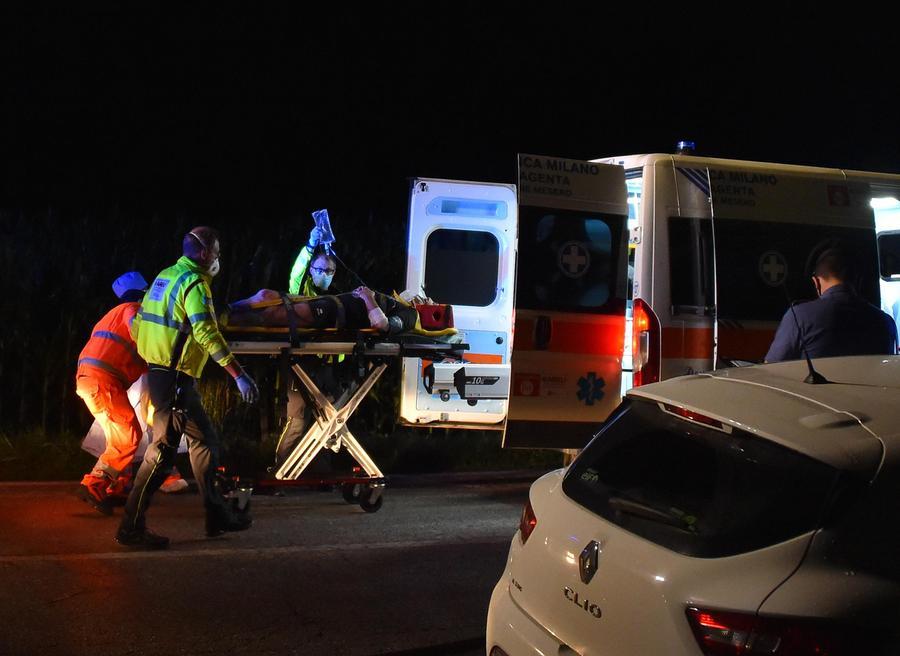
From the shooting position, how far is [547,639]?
11.1ft

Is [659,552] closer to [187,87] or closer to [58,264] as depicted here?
[58,264]

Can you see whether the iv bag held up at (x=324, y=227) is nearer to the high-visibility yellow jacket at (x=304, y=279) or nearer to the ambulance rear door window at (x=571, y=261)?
the high-visibility yellow jacket at (x=304, y=279)

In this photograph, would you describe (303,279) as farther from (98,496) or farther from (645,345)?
(645,345)

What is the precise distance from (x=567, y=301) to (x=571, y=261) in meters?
0.27

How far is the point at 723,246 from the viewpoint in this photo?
7.68m

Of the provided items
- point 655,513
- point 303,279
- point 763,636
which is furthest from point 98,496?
point 763,636

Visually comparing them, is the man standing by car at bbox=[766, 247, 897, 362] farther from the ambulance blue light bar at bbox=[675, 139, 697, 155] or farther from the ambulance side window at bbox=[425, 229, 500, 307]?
the ambulance side window at bbox=[425, 229, 500, 307]

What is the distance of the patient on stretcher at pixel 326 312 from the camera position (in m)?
7.56

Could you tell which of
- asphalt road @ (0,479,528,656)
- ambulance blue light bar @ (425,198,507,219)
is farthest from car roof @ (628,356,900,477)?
ambulance blue light bar @ (425,198,507,219)

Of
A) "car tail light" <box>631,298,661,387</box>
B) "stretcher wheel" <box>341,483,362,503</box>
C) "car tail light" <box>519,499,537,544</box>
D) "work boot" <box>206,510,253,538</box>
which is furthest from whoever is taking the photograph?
"stretcher wheel" <box>341,483,362,503</box>

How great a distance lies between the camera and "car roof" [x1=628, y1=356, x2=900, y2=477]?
2883 mm

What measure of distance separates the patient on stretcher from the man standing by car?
122 inches

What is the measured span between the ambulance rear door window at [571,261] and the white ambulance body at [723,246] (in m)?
0.16

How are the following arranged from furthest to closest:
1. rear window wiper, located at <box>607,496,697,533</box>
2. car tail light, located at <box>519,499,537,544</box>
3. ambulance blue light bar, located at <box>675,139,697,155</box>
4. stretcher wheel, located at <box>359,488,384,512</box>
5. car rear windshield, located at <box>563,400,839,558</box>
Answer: ambulance blue light bar, located at <box>675,139,697,155</box>
stretcher wheel, located at <box>359,488,384,512</box>
car tail light, located at <box>519,499,537,544</box>
rear window wiper, located at <box>607,496,697,533</box>
car rear windshield, located at <box>563,400,839,558</box>
